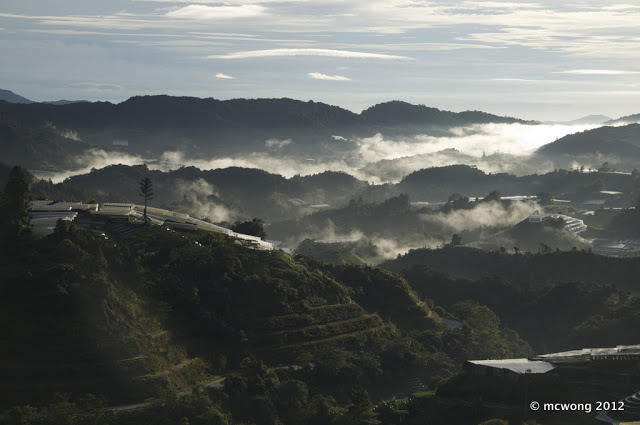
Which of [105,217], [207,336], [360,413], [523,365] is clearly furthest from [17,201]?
[523,365]

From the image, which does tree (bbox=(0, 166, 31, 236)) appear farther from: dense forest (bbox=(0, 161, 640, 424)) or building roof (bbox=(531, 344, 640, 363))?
building roof (bbox=(531, 344, 640, 363))

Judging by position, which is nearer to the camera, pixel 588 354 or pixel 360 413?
pixel 360 413

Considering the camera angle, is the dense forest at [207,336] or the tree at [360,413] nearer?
the tree at [360,413]

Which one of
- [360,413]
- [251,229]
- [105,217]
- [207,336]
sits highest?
[105,217]

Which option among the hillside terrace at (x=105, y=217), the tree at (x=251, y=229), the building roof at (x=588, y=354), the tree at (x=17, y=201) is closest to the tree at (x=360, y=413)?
the building roof at (x=588, y=354)

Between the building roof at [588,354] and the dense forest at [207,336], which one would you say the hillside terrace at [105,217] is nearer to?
the dense forest at [207,336]

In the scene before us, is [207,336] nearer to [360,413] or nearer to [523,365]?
[360,413]

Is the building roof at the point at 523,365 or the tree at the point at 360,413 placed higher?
the building roof at the point at 523,365

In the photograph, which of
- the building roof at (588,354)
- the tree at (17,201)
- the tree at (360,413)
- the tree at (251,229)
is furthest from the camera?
the tree at (251,229)

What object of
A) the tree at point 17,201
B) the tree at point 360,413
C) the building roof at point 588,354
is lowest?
the tree at point 360,413

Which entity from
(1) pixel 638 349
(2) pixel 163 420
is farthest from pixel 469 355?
(2) pixel 163 420

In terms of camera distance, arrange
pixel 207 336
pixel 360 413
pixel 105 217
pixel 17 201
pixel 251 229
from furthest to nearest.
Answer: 1. pixel 251 229
2. pixel 105 217
3. pixel 17 201
4. pixel 207 336
5. pixel 360 413
